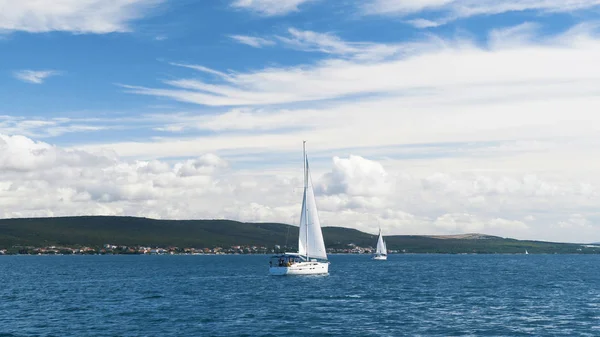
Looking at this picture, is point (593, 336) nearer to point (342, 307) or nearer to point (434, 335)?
point (434, 335)

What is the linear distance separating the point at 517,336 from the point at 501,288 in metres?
55.5

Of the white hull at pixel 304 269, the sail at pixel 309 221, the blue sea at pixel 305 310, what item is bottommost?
the blue sea at pixel 305 310

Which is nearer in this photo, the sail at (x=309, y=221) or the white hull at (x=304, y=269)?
the sail at (x=309, y=221)

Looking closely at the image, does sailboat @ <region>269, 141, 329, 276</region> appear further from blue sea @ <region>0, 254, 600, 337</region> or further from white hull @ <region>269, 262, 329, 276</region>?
blue sea @ <region>0, 254, 600, 337</region>

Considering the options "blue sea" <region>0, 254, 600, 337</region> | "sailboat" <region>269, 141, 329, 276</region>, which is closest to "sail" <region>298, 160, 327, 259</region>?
"sailboat" <region>269, 141, 329, 276</region>

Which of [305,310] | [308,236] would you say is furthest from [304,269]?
[305,310]

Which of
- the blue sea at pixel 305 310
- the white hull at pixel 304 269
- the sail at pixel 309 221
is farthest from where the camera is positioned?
the white hull at pixel 304 269

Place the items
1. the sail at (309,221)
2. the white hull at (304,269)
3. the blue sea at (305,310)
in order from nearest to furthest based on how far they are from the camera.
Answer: the blue sea at (305,310) → the sail at (309,221) → the white hull at (304,269)

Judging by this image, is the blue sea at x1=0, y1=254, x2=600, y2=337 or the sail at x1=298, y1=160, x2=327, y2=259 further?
the sail at x1=298, y1=160, x2=327, y2=259

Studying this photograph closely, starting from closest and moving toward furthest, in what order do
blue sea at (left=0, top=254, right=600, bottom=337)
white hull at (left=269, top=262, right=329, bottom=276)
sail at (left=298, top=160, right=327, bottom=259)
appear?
blue sea at (left=0, top=254, right=600, bottom=337) → sail at (left=298, top=160, right=327, bottom=259) → white hull at (left=269, top=262, right=329, bottom=276)

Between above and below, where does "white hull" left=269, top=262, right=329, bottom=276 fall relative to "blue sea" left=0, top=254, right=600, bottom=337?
above

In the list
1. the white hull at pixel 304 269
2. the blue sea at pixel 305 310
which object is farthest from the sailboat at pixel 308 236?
the blue sea at pixel 305 310

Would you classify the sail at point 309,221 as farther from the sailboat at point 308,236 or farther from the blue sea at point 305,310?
the blue sea at point 305,310

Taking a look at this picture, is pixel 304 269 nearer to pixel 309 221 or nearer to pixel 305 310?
pixel 309 221
